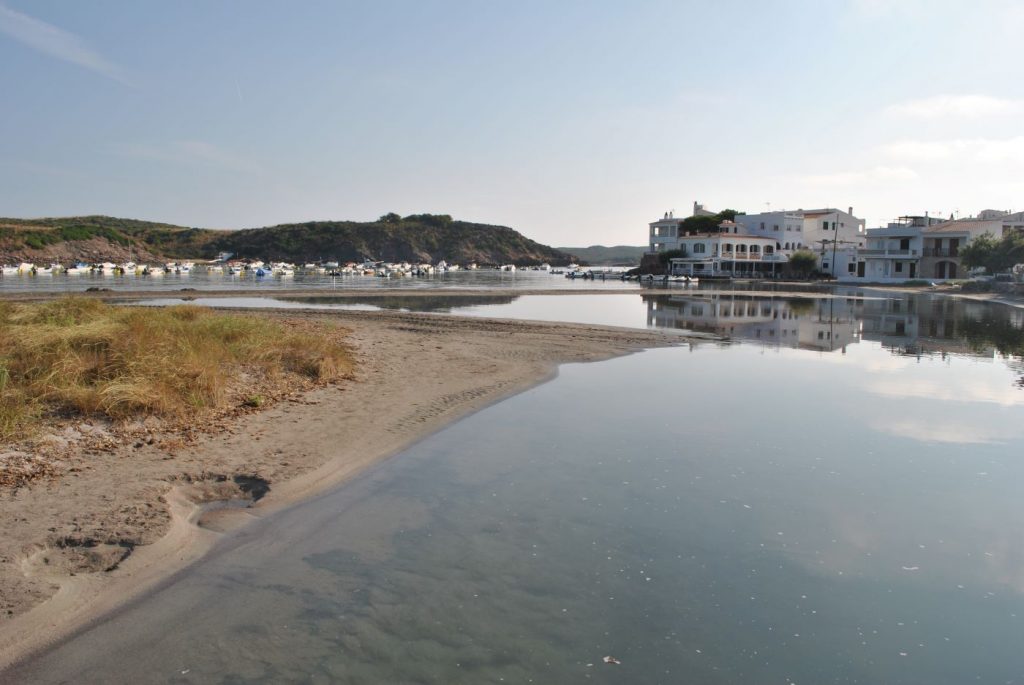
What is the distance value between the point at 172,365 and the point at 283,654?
8.90 m

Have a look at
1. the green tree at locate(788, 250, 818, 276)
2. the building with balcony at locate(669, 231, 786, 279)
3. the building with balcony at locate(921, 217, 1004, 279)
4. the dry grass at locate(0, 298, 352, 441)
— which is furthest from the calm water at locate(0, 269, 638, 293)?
the dry grass at locate(0, 298, 352, 441)

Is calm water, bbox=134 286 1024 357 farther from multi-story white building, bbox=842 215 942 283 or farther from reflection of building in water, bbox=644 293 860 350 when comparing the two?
multi-story white building, bbox=842 215 942 283

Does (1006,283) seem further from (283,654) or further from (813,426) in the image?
(283,654)

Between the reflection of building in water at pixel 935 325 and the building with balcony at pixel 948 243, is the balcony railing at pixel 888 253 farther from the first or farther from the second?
the reflection of building in water at pixel 935 325

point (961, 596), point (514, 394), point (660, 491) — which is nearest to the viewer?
Answer: point (961, 596)

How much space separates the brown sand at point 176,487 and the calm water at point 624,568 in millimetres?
434

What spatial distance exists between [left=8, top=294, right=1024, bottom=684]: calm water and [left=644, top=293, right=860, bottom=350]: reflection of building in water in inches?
674

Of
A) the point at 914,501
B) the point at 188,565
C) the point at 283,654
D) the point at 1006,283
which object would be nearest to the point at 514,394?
the point at 914,501

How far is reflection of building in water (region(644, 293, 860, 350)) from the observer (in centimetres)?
3210

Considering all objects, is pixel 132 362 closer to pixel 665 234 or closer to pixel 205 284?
pixel 205 284

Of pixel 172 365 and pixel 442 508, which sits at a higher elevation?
pixel 172 365

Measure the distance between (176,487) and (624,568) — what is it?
5.89m

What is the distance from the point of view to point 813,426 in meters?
14.6

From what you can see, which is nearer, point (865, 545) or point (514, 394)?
point (865, 545)
